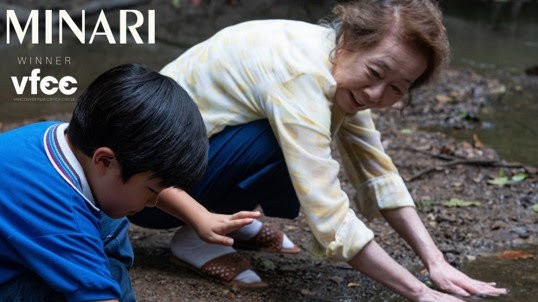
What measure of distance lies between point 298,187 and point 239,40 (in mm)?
564

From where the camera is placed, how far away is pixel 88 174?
1.81 metres

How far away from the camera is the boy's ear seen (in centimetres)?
174

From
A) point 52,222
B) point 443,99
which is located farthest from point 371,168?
point 443,99

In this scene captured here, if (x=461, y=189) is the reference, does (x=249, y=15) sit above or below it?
below

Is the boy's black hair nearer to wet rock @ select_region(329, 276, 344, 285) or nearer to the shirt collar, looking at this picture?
the shirt collar

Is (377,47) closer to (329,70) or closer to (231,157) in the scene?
(329,70)

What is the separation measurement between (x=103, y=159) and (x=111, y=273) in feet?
1.41

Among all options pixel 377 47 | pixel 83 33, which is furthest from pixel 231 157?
pixel 83 33

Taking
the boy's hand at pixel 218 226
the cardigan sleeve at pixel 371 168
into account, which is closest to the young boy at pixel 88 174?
the boy's hand at pixel 218 226

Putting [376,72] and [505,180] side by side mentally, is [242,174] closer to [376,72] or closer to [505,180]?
[376,72]

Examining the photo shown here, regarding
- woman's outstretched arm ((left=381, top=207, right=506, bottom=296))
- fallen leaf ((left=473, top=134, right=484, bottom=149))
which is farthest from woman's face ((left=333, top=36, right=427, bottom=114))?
fallen leaf ((left=473, top=134, right=484, bottom=149))

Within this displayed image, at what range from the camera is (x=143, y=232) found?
3.21 metres

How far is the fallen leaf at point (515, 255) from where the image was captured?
3.05 m

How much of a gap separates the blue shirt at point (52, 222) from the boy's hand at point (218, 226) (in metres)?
0.47
